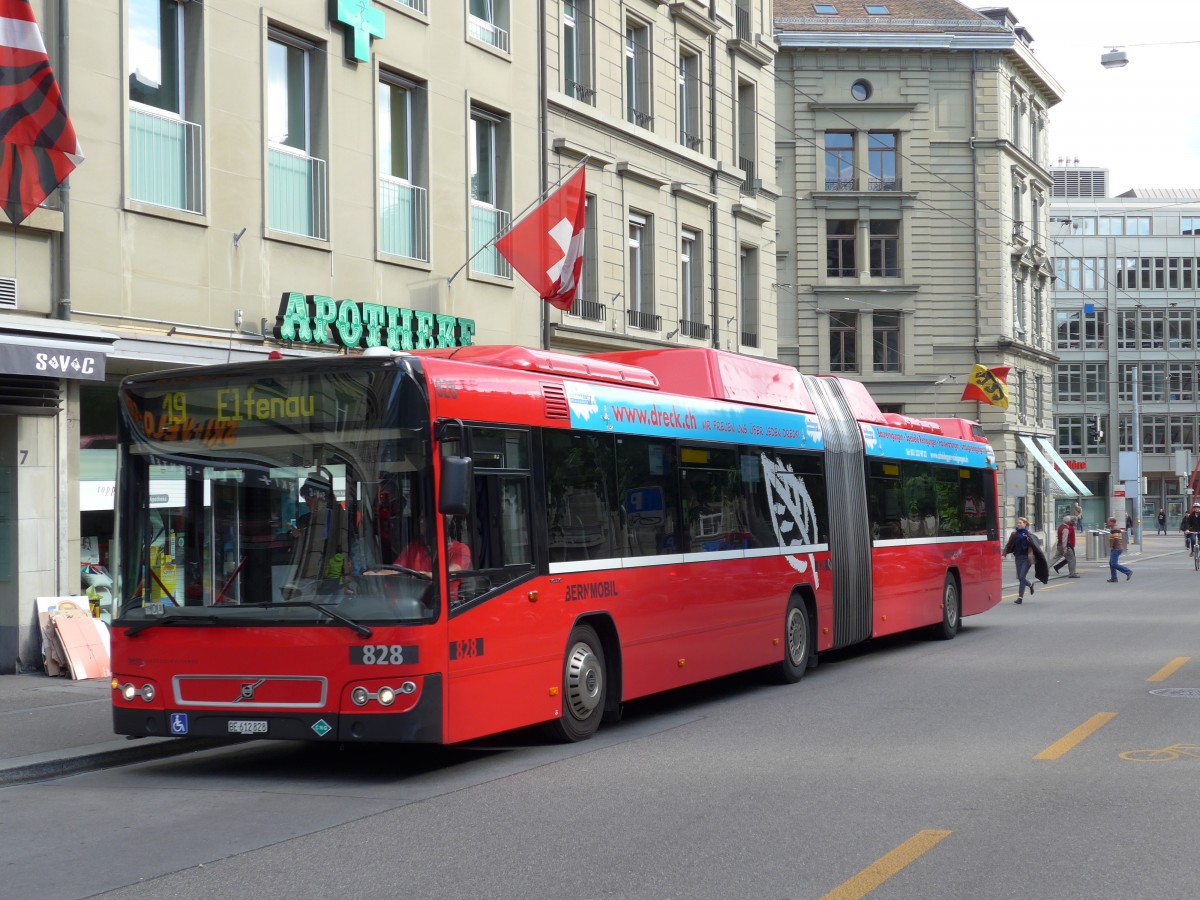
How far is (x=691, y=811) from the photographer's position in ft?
27.9

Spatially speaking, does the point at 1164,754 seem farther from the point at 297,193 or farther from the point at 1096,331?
the point at 1096,331

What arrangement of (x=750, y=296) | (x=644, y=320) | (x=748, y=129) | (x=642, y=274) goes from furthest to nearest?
(x=750, y=296) → (x=748, y=129) → (x=642, y=274) → (x=644, y=320)

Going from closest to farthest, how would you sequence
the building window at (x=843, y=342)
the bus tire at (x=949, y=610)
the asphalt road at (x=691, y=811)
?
the asphalt road at (x=691, y=811)
the bus tire at (x=949, y=610)
the building window at (x=843, y=342)

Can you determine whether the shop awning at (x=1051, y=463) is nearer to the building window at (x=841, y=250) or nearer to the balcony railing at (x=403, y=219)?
the building window at (x=841, y=250)

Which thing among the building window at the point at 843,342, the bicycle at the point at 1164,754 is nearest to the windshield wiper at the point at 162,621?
the bicycle at the point at 1164,754

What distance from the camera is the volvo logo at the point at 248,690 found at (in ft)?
32.0

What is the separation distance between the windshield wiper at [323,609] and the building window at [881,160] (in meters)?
53.7

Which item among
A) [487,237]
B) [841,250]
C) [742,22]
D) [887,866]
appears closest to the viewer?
[887,866]

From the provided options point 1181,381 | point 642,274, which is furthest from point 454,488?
point 1181,381

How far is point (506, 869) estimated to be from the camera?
713 cm

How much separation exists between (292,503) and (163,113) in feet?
29.9

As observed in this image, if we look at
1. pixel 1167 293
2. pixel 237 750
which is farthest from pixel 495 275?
Result: pixel 1167 293

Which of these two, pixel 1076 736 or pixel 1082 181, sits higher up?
pixel 1082 181

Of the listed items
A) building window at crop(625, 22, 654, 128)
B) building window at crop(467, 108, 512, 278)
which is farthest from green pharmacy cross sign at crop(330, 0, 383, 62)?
building window at crop(625, 22, 654, 128)
